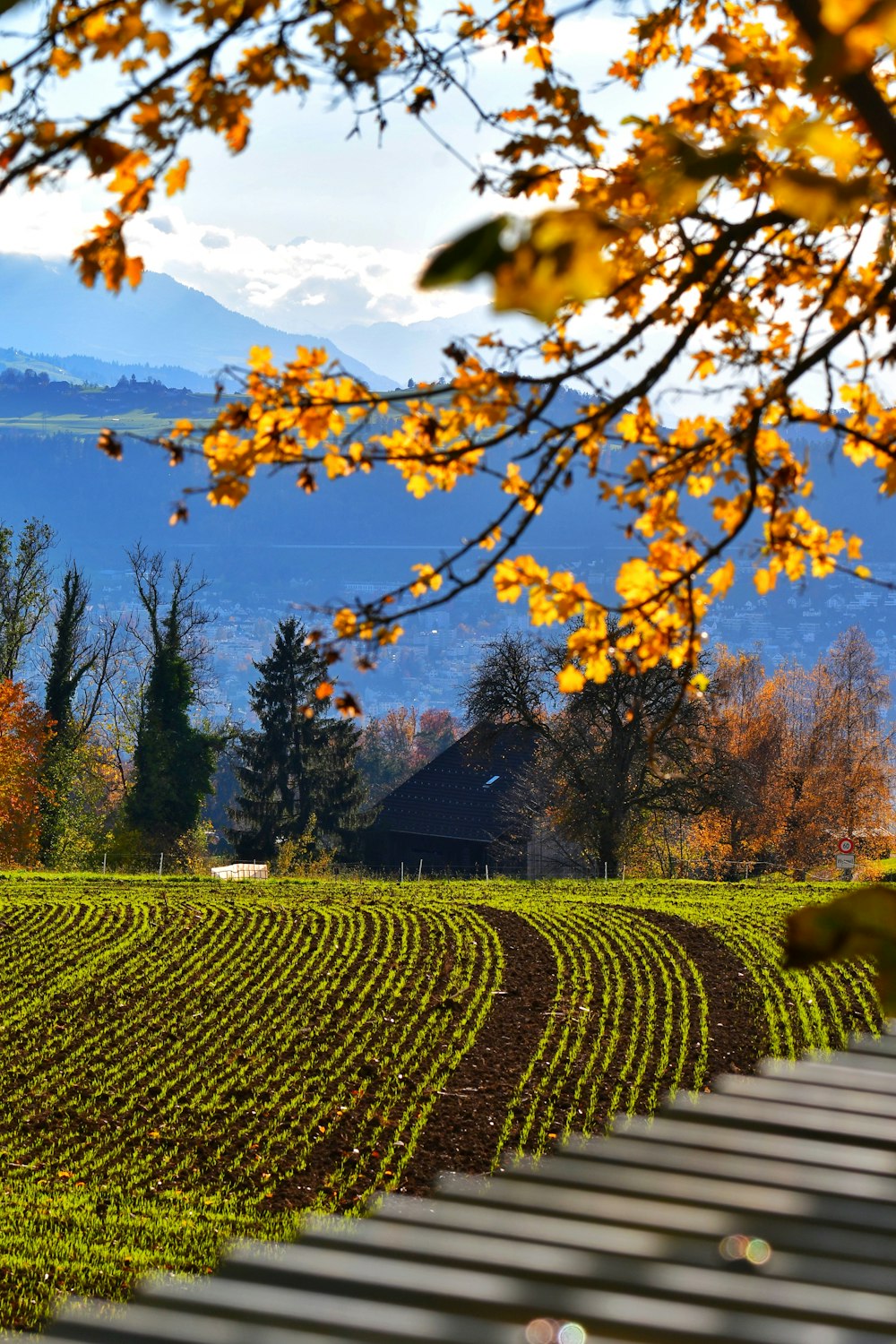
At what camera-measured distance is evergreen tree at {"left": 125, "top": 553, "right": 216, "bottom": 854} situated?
32062mm

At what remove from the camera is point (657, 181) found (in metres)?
0.87

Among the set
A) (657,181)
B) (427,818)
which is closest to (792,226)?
(657,181)

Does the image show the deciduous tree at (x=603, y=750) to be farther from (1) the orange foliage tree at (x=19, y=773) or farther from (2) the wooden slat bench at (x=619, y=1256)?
(2) the wooden slat bench at (x=619, y=1256)

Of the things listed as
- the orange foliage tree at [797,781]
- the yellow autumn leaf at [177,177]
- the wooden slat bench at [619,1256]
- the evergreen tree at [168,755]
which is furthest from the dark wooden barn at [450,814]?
the yellow autumn leaf at [177,177]

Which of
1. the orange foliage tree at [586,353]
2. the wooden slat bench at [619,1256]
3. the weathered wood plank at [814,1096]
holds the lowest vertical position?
the wooden slat bench at [619,1256]

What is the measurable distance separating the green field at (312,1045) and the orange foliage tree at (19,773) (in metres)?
13.0

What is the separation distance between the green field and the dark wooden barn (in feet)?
83.4

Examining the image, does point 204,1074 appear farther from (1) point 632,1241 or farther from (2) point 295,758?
(2) point 295,758

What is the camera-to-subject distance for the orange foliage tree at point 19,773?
95.0ft

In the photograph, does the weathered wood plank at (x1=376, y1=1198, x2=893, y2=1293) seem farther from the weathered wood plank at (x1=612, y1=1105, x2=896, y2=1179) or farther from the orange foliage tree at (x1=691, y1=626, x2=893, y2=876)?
the orange foliage tree at (x1=691, y1=626, x2=893, y2=876)

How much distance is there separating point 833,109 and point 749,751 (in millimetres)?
36026

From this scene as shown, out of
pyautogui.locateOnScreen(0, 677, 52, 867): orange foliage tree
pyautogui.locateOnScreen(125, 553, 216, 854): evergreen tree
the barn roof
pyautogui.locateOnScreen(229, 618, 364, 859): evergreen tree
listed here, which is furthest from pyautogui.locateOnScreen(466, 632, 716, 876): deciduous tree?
the barn roof

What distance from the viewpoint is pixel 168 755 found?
32.1 metres

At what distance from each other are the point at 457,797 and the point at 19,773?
18.1 m
